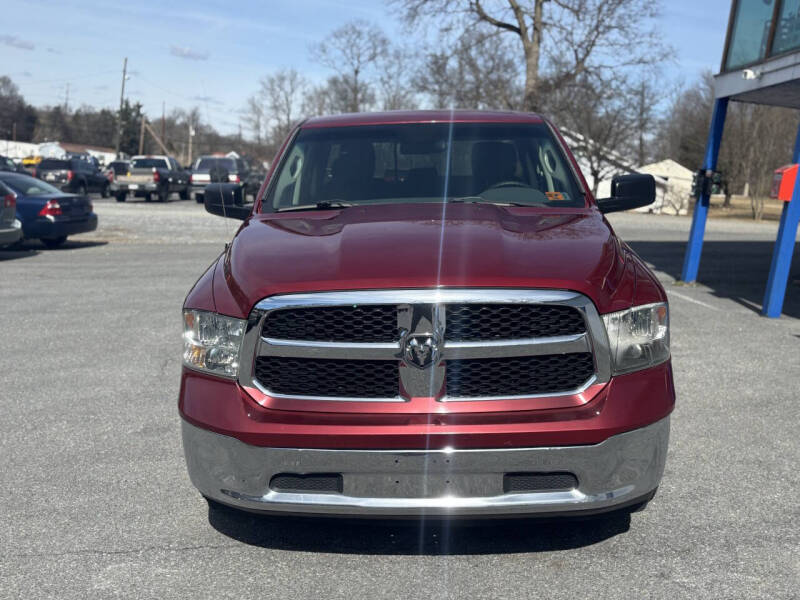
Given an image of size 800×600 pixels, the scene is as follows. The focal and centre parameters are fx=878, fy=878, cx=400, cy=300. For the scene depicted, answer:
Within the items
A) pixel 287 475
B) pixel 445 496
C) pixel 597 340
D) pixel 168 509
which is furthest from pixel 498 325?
pixel 168 509

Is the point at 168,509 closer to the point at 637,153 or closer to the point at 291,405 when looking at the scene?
the point at 291,405

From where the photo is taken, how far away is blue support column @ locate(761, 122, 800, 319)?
1018cm

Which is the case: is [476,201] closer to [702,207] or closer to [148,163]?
[702,207]

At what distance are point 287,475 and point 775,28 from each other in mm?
10353

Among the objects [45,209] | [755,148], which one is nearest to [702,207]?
[45,209]

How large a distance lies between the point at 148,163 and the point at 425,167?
34310mm

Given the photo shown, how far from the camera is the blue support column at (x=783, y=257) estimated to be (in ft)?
33.4

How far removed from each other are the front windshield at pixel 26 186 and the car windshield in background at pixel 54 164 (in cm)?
2075

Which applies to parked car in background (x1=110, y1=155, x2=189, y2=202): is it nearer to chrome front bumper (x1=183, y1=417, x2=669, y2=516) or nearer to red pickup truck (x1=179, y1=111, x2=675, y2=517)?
red pickup truck (x1=179, y1=111, x2=675, y2=517)

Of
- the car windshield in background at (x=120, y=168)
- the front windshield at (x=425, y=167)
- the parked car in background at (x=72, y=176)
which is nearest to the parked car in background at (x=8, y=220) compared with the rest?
the front windshield at (x=425, y=167)

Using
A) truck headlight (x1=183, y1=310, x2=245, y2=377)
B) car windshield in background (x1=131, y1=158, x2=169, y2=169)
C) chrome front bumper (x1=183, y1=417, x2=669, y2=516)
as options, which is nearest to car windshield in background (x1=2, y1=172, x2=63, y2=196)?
truck headlight (x1=183, y1=310, x2=245, y2=377)

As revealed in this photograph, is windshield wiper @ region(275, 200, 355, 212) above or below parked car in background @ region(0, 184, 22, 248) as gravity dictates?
Result: above

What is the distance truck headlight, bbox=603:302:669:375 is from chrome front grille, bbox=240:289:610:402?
0.22ft

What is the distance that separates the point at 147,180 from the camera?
117ft
